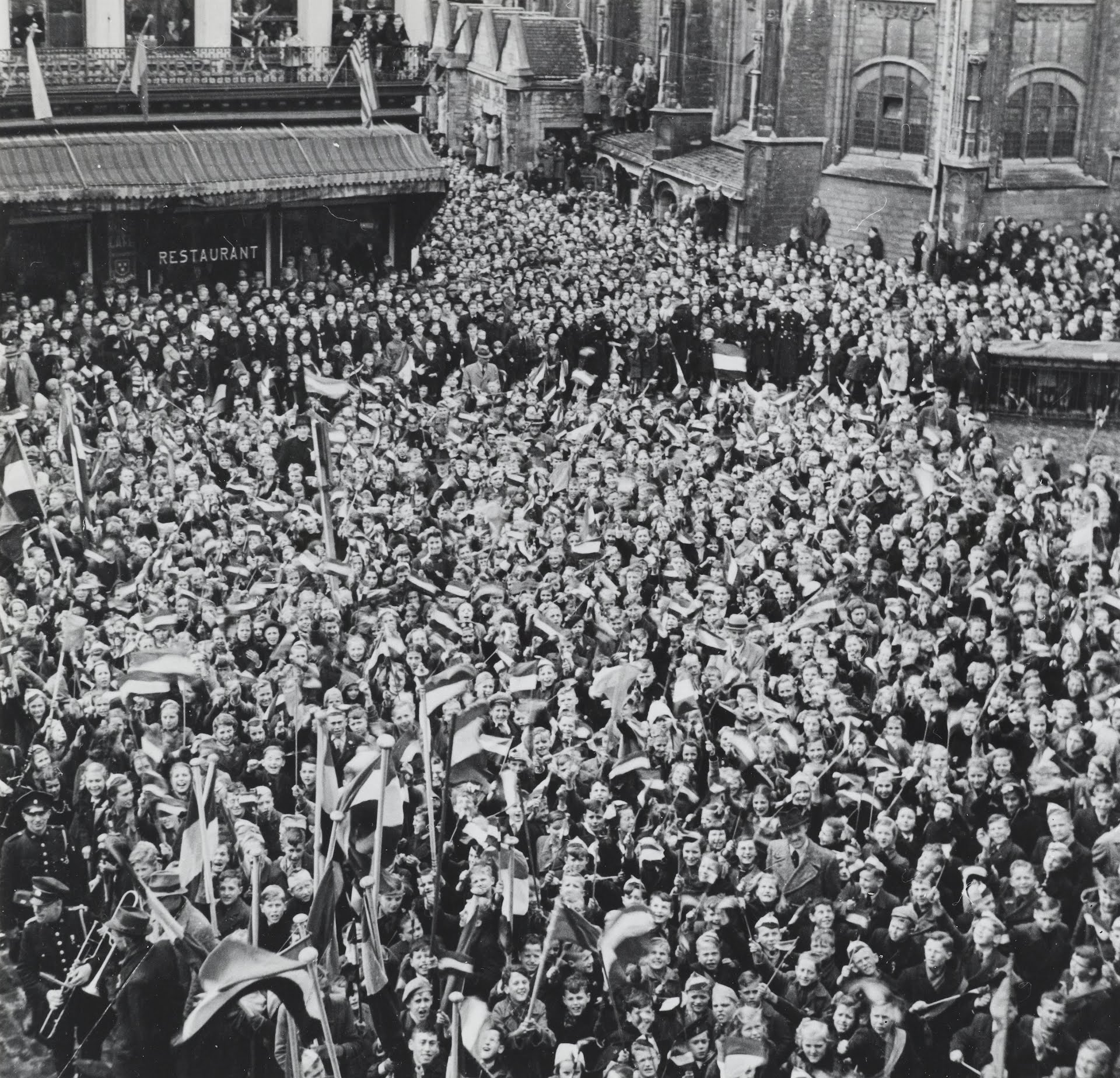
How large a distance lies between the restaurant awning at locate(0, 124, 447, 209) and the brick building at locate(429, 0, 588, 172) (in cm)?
1284

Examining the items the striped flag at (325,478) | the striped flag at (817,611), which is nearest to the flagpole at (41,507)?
the striped flag at (325,478)

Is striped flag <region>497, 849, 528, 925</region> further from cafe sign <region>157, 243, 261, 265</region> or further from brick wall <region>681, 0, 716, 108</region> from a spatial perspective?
brick wall <region>681, 0, 716, 108</region>

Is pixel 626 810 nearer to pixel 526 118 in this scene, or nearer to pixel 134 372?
pixel 134 372

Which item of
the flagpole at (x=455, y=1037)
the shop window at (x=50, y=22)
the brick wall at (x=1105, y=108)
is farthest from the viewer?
the brick wall at (x=1105, y=108)

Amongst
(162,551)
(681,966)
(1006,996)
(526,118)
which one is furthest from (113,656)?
(526,118)

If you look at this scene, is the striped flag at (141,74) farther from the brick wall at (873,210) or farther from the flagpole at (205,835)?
the flagpole at (205,835)

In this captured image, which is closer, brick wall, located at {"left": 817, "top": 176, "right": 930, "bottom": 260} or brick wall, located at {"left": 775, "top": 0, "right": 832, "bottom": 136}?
brick wall, located at {"left": 817, "top": 176, "right": 930, "bottom": 260}

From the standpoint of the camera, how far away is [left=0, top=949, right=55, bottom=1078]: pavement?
520 inches

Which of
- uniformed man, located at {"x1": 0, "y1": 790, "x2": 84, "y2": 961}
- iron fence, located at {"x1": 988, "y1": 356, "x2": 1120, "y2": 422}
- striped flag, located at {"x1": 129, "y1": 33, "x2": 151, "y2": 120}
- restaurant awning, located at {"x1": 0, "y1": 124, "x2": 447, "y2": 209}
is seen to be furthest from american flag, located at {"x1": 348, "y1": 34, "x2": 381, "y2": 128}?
uniformed man, located at {"x1": 0, "y1": 790, "x2": 84, "y2": 961}

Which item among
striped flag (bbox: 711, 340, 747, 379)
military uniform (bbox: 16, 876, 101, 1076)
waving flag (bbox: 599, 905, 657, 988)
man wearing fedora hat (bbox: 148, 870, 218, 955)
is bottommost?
military uniform (bbox: 16, 876, 101, 1076)

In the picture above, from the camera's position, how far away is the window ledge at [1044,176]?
124ft

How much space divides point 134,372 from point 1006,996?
753 inches

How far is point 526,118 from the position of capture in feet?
169

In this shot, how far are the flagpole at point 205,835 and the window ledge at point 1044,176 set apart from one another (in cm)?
2885
